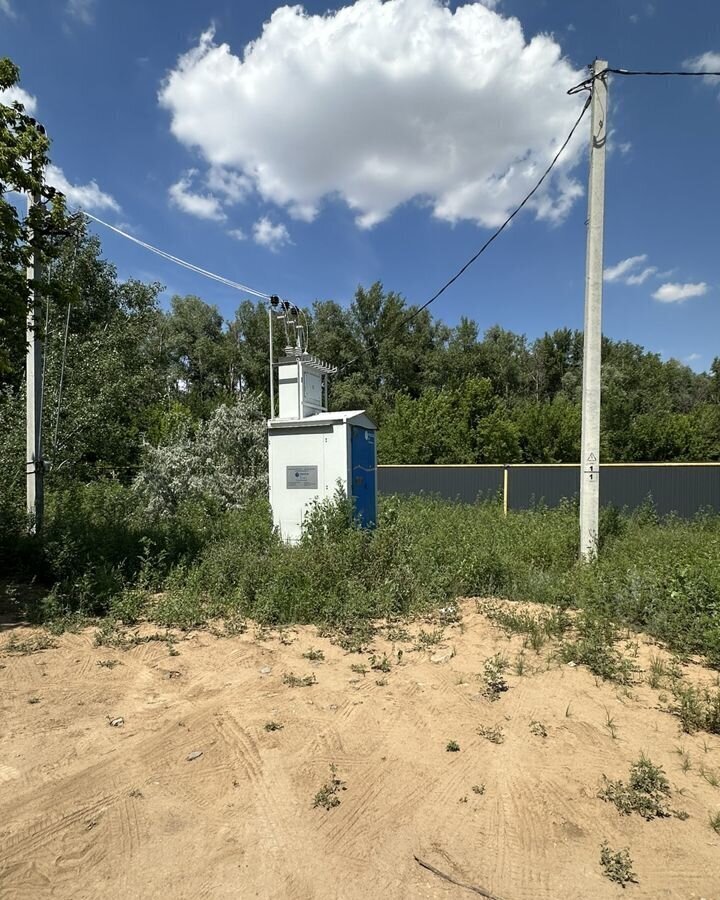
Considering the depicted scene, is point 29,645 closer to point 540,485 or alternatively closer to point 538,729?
point 538,729

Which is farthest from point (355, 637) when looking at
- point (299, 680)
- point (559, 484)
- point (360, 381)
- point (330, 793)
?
point (360, 381)

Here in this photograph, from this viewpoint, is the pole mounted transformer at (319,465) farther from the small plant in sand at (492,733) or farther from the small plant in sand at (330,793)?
the small plant in sand at (330,793)

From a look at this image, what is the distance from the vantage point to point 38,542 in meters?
7.43

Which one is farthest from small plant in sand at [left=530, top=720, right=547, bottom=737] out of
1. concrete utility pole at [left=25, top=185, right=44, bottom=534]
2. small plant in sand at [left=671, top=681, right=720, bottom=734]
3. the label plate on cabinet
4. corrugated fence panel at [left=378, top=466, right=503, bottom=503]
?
corrugated fence panel at [left=378, top=466, right=503, bottom=503]

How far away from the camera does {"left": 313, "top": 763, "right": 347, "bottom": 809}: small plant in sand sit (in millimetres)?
2711

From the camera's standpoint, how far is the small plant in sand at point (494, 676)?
396cm

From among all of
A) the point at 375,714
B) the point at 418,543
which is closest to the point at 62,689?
the point at 375,714

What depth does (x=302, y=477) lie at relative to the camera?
8.73 metres

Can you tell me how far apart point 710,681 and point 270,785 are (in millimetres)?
3423

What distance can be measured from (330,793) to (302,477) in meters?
6.15

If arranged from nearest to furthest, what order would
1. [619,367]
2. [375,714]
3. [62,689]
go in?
[375,714] → [62,689] → [619,367]

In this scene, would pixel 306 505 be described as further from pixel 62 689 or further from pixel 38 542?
pixel 62 689

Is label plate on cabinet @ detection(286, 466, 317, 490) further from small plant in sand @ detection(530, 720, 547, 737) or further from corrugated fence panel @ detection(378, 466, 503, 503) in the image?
corrugated fence panel @ detection(378, 466, 503, 503)

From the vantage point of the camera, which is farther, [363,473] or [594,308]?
[363,473]
